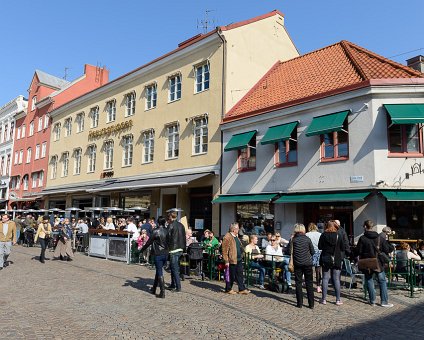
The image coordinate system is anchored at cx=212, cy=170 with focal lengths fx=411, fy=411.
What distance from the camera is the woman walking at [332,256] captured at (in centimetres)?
857

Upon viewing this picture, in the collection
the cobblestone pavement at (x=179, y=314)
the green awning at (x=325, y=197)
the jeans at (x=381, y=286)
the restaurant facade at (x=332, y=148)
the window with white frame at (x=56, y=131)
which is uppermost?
the window with white frame at (x=56, y=131)

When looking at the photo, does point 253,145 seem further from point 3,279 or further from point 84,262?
point 3,279

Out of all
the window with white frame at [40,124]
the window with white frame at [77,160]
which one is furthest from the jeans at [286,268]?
the window with white frame at [40,124]

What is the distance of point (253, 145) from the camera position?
57.9 ft

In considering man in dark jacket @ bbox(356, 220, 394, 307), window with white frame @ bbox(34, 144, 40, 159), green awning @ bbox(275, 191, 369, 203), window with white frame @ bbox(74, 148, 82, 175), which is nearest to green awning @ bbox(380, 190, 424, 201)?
green awning @ bbox(275, 191, 369, 203)

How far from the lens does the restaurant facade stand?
13281 millimetres

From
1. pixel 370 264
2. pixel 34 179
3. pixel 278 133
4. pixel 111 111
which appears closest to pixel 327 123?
pixel 278 133

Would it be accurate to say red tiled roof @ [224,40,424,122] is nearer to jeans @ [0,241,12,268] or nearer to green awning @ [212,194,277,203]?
green awning @ [212,194,277,203]

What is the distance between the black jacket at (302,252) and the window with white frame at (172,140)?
1376 centimetres

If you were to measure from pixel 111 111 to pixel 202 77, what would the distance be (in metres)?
8.96

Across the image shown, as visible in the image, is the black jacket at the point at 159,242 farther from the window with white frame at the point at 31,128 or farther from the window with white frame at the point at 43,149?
the window with white frame at the point at 31,128

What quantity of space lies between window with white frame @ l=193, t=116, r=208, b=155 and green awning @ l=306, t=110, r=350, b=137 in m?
6.43

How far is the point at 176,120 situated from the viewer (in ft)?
71.6

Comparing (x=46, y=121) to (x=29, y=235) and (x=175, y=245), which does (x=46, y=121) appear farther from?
(x=175, y=245)
